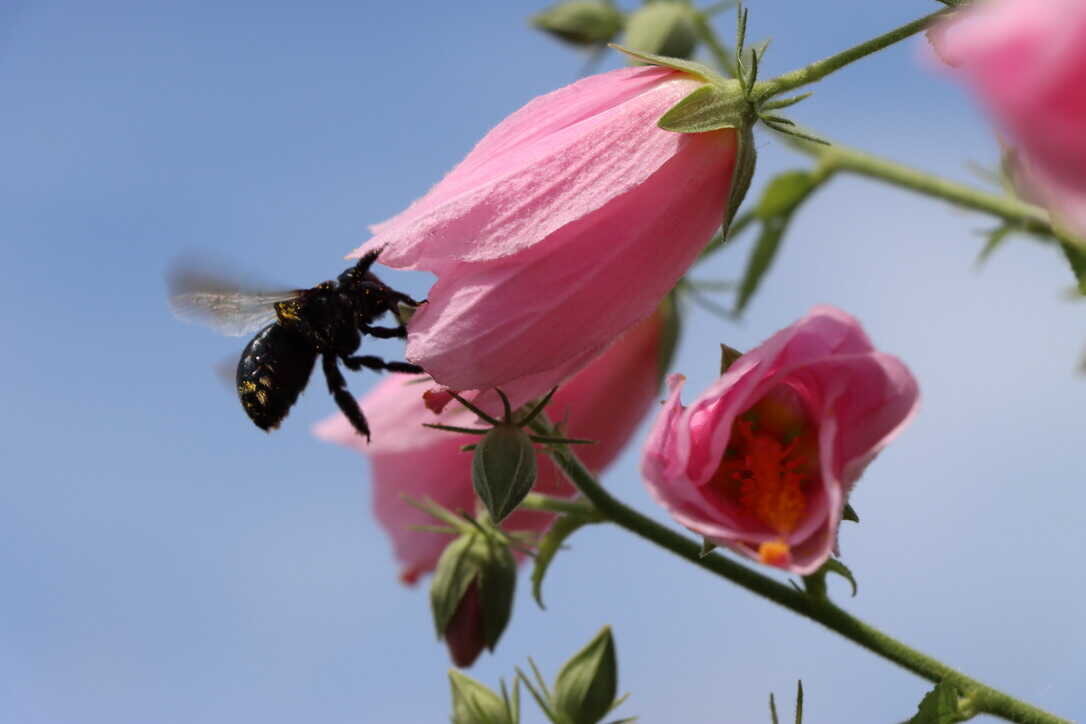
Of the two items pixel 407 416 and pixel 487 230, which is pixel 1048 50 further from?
pixel 407 416

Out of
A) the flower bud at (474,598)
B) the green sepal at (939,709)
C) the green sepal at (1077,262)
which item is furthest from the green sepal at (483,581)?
the green sepal at (1077,262)

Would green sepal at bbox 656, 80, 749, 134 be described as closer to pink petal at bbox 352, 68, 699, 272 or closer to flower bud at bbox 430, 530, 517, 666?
pink petal at bbox 352, 68, 699, 272

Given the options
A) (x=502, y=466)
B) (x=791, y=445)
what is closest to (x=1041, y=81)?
(x=791, y=445)

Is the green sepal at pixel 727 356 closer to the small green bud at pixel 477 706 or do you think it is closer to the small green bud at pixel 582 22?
the small green bud at pixel 477 706

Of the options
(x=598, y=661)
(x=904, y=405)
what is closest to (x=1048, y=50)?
(x=904, y=405)

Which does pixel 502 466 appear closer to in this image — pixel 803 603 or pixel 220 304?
pixel 803 603

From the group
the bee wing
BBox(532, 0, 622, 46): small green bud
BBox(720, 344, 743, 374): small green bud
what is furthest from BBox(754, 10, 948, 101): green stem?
BBox(532, 0, 622, 46): small green bud
